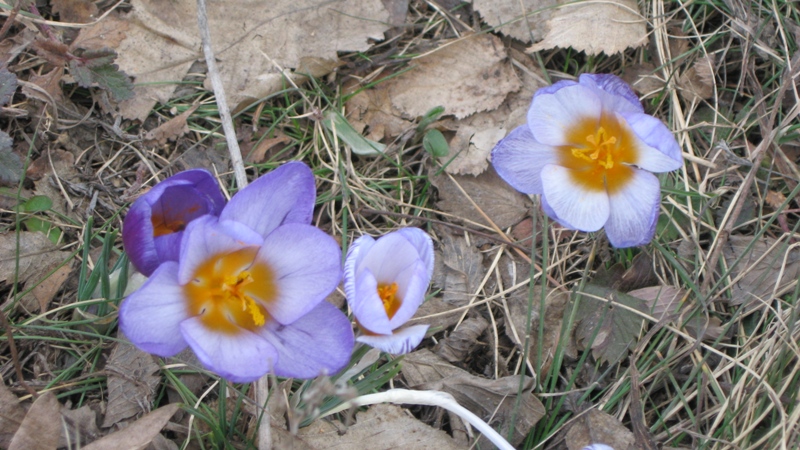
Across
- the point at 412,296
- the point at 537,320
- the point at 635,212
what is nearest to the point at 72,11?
the point at 412,296

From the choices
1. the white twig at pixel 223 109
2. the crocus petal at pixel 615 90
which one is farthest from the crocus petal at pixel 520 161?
the white twig at pixel 223 109

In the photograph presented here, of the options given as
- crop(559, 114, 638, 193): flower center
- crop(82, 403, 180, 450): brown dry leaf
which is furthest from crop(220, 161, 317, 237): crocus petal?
crop(559, 114, 638, 193): flower center

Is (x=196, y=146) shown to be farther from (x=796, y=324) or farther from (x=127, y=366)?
(x=796, y=324)

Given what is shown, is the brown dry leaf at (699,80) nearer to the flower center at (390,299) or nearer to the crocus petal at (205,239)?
the flower center at (390,299)

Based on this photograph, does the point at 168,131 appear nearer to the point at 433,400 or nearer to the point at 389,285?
the point at 389,285

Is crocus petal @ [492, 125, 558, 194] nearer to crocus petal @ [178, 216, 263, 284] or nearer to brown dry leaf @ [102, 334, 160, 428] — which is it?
crocus petal @ [178, 216, 263, 284]

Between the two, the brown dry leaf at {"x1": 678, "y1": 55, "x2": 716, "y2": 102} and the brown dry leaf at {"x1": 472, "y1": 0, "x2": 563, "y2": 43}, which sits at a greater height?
the brown dry leaf at {"x1": 472, "y1": 0, "x2": 563, "y2": 43}
